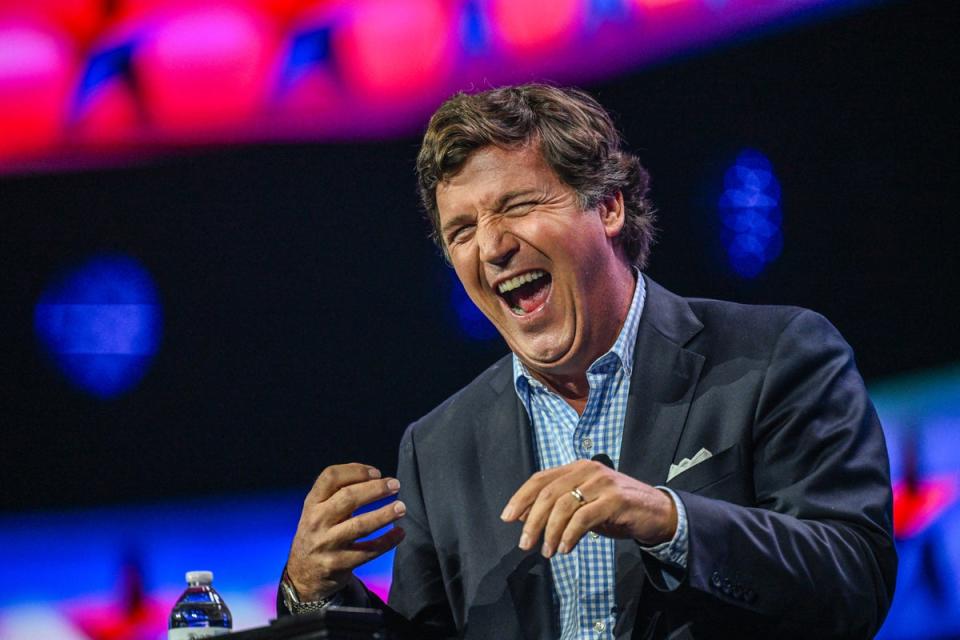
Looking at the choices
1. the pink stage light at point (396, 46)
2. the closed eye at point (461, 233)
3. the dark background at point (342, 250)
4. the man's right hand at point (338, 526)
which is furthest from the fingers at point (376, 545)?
the pink stage light at point (396, 46)

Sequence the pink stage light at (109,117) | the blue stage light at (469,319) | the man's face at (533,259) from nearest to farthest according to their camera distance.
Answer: the man's face at (533,259), the blue stage light at (469,319), the pink stage light at (109,117)

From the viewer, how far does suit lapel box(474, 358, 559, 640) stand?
7.92 feet

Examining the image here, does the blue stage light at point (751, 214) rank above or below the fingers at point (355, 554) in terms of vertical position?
above

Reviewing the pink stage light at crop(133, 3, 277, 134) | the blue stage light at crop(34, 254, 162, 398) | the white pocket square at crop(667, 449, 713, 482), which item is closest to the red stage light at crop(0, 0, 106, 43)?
the pink stage light at crop(133, 3, 277, 134)

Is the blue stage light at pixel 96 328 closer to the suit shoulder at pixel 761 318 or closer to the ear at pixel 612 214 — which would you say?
the ear at pixel 612 214

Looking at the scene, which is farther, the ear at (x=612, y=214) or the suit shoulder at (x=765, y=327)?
the ear at (x=612, y=214)

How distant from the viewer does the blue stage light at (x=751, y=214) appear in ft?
10.4

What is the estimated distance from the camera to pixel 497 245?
2605 mm

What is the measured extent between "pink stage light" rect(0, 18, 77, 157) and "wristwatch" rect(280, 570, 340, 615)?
5.80 feet

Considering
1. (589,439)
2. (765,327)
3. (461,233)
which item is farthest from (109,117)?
(765,327)

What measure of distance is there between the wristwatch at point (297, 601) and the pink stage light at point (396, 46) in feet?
5.24

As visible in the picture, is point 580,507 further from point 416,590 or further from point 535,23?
point 535,23

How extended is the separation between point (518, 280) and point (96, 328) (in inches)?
54.8

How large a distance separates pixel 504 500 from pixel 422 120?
130 cm
